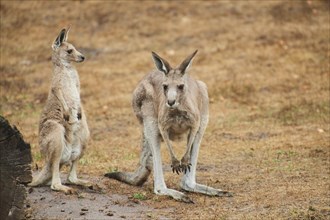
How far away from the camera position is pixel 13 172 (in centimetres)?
574

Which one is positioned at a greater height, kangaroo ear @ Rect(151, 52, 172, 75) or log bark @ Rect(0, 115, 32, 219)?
kangaroo ear @ Rect(151, 52, 172, 75)

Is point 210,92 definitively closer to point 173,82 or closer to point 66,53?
point 66,53

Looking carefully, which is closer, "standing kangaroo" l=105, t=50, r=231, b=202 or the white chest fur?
"standing kangaroo" l=105, t=50, r=231, b=202

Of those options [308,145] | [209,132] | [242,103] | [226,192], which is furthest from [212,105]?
[226,192]

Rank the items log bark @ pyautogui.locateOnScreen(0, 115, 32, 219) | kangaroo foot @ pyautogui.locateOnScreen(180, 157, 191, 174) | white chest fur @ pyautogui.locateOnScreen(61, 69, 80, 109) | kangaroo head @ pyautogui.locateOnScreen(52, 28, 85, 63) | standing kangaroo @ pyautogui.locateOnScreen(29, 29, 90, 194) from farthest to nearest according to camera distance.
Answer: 1. kangaroo head @ pyautogui.locateOnScreen(52, 28, 85, 63)
2. white chest fur @ pyautogui.locateOnScreen(61, 69, 80, 109)
3. kangaroo foot @ pyautogui.locateOnScreen(180, 157, 191, 174)
4. standing kangaroo @ pyautogui.locateOnScreen(29, 29, 90, 194)
5. log bark @ pyautogui.locateOnScreen(0, 115, 32, 219)

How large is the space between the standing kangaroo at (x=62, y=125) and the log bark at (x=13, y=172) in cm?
137

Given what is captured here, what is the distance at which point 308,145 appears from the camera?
1056 centimetres

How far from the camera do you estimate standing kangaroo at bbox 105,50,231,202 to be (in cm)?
743

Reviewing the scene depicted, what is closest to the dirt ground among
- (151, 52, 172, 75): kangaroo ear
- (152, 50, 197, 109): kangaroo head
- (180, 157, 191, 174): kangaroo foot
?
(180, 157, 191, 174): kangaroo foot

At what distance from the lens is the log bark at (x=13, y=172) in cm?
569

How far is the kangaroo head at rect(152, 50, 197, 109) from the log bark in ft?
6.33

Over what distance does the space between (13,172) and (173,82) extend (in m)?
2.32

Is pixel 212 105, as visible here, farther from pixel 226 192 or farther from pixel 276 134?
pixel 226 192

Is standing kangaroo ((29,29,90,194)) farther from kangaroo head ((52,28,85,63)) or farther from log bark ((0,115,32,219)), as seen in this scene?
log bark ((0,115,32,219))
